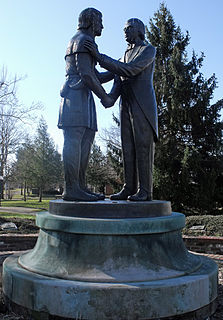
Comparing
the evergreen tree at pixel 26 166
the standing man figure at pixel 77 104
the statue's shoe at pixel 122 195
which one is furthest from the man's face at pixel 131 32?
the evergreen tree at pixel 26 166

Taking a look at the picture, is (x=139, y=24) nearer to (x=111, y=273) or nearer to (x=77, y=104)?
(x=77, y=104)

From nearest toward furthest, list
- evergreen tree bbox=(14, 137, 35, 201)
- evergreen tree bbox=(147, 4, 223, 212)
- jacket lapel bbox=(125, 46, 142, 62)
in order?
jacket lapel bbox=(125, 46, 142, 62)
evergreen tree bbox=(147, 4, 223, 212)
evergreen tree bbox=(14, 137, 35, 201)

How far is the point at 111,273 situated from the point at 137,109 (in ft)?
6.93

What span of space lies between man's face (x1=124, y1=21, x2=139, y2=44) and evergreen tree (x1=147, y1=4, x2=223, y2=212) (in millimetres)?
10487

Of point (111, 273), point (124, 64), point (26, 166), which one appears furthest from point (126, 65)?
point (26, 166)

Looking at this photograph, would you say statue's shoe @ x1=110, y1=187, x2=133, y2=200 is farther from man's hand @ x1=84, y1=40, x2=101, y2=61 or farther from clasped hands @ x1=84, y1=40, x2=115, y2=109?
man's hand @ x1=84, y1=40, x2=101, y2=61

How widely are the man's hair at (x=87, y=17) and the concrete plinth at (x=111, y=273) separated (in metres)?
2.41

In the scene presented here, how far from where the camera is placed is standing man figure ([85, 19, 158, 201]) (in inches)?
158

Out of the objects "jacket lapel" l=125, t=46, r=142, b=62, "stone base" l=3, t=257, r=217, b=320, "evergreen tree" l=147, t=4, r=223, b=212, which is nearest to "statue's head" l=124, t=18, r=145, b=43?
"jacket lapel" l=125, t=46, r=142, b=62

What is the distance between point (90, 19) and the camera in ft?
13.5

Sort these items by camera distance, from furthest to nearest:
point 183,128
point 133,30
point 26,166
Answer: point 26,166, point 183,128, point 133,30

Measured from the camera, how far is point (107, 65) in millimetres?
4004

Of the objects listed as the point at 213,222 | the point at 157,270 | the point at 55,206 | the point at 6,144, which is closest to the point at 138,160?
the point at 55,206

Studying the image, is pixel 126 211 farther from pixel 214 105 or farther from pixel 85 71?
pixel 214 105
